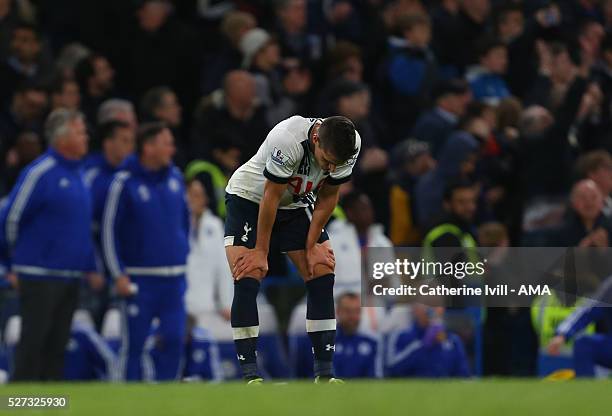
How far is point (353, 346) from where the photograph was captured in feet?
47.5

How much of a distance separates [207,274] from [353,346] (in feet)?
5.53

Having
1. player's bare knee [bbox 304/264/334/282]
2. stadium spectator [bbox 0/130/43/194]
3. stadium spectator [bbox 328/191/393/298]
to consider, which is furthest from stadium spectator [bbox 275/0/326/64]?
player's bare knee [bbox 304/264/334/282]

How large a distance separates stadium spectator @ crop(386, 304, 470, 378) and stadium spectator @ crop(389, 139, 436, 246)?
164 cm

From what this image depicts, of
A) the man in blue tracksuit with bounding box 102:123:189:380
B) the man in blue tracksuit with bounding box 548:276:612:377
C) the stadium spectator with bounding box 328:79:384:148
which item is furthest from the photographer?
the stadium spectator with bounding box 328:79:384:148

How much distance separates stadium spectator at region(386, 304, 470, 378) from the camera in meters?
14.5

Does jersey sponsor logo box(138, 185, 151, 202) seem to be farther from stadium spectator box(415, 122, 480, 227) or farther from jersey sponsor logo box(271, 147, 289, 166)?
jersey sponsor logo box(271, 147, 289, 166)

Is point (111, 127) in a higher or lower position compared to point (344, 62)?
lower

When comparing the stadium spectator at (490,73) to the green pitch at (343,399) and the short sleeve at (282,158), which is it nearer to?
the short sleeve at (282,158)

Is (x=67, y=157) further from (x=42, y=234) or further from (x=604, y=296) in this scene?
(x=604, y=296)

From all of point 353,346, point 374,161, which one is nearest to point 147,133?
point 353,346

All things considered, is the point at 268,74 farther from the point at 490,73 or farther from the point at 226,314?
the point at 226,314

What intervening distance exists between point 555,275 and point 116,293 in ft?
14.0

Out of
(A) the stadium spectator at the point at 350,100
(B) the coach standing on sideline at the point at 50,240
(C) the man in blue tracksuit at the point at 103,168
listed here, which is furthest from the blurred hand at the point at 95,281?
(A) the stadium spectator at the point at 350,100

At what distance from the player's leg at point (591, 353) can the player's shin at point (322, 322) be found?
3.61 m
